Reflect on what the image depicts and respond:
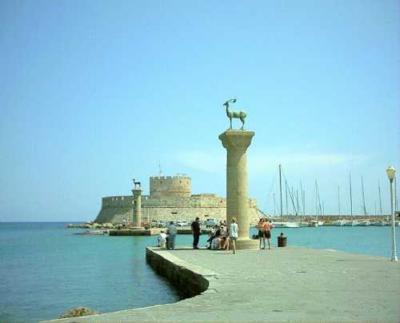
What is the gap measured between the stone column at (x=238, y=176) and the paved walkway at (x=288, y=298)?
21.2 ft

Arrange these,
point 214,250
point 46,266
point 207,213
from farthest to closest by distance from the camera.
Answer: point 207,213 < point 46,266 < point 214,250

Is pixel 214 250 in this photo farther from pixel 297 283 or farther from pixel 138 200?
pixel 138 200

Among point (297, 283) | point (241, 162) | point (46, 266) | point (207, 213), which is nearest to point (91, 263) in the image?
point (46, 266)

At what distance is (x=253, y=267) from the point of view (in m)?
10.3

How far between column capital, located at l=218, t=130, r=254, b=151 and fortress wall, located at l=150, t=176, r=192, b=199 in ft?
186

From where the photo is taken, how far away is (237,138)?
16453mm

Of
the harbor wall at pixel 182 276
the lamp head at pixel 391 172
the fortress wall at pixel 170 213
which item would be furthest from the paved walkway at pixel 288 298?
the fortress wall at pixel 170 213

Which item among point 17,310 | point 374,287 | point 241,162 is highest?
point 241,162

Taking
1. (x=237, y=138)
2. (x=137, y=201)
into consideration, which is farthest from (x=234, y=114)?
(x=137, y=201)

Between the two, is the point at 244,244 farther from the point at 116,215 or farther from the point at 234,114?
the point at 116,215

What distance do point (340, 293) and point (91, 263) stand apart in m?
14.6

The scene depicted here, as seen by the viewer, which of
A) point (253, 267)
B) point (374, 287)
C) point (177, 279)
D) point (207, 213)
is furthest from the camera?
point (207, 213)

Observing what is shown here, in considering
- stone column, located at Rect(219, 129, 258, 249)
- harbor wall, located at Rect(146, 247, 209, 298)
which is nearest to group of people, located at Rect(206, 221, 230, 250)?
stone column, located at Rect(219, 129, 258, 249)

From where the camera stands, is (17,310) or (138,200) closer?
(17,310)
